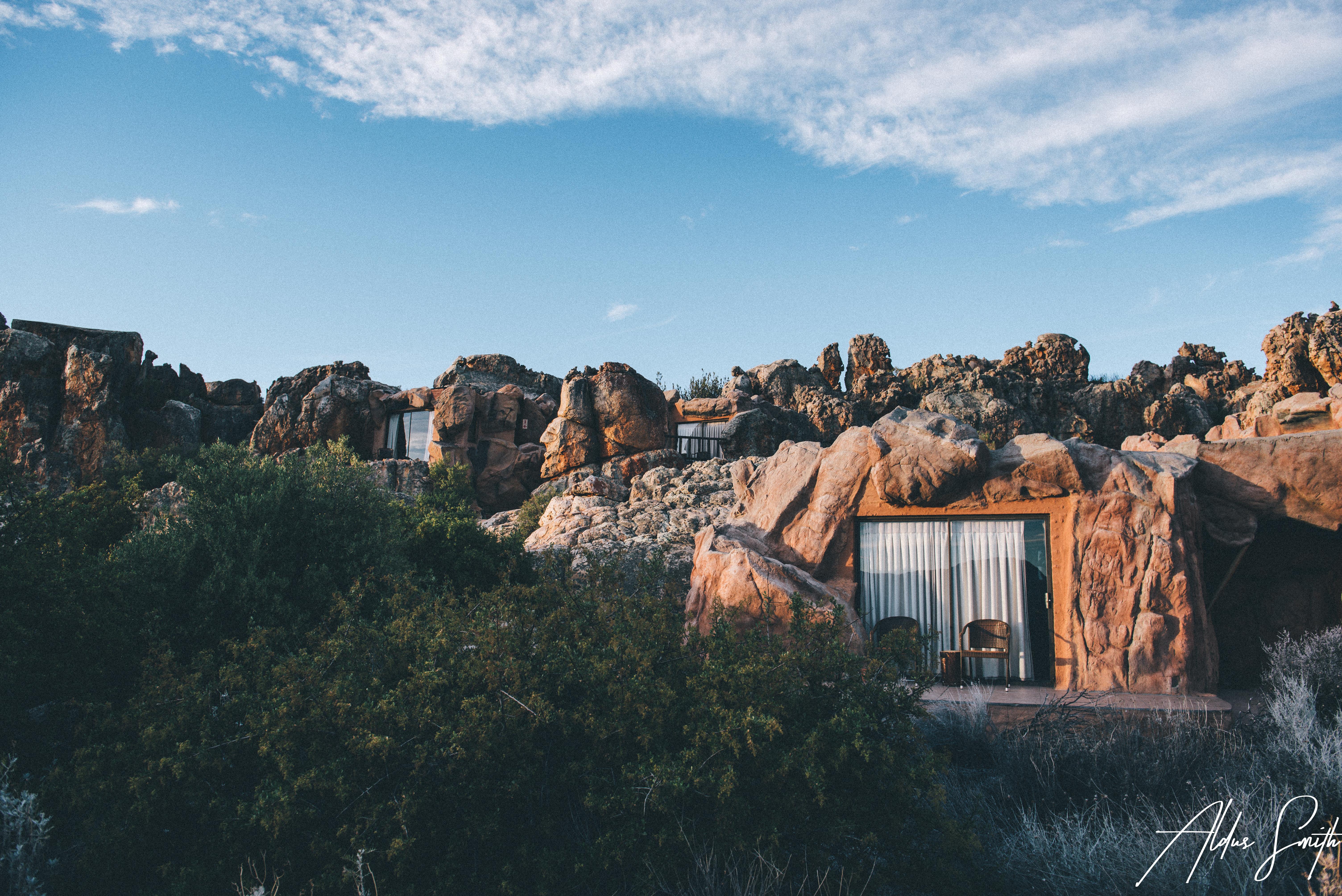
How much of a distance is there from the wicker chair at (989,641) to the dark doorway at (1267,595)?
107 inches

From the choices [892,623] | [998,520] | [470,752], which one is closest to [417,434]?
[892,623]

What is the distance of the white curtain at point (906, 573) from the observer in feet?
33.8

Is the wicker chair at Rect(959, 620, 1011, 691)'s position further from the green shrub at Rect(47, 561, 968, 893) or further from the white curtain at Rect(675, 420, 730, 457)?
the white curtain at Rect(675, 420, 730, 457)

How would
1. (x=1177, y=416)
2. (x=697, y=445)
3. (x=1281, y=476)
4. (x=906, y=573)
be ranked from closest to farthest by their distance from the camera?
(x=1281, y=476) < (x=906, y=573) < (x=697, y=445) < (x=1177, y=416)

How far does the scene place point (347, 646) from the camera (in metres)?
6.07

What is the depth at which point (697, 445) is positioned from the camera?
2695 cm

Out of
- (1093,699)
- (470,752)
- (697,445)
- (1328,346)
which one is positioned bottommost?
(1093,699)

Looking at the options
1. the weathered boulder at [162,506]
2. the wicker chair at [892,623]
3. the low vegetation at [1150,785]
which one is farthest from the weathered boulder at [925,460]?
the weathered boulder at [162,506]

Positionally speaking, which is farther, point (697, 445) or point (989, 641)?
point (697, 445)

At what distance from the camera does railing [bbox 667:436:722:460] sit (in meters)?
26.1

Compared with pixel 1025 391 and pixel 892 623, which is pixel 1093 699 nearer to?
pixel 892 623

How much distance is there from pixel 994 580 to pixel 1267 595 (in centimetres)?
392

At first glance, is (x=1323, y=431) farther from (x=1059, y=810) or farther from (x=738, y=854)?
(x=738, y=854)

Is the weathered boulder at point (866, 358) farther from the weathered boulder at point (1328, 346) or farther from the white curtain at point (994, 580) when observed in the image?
the white curtain at point (994, 580)
